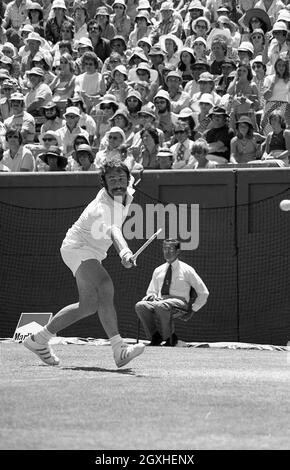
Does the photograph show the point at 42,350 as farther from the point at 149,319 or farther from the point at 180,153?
the point at 180,153

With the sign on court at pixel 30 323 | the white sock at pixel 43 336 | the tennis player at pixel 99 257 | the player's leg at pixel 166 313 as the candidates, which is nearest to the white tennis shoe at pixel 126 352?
the tennis player at pixel 99 257

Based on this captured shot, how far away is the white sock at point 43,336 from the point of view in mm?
10344

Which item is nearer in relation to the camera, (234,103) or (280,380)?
(280,380)

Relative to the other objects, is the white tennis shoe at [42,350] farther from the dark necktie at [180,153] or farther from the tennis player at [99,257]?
the dark necktie at [180,153]

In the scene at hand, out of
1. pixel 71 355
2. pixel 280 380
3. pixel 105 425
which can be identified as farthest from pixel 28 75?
pixel 105 425

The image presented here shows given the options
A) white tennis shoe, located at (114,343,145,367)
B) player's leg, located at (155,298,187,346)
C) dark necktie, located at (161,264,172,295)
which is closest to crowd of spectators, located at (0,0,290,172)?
dark necktie, located at (161,264,172,295)

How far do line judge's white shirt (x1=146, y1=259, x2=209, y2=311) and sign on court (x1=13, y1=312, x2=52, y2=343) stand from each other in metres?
1.51

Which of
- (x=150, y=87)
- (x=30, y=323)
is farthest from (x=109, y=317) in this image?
(x=150, y=87)

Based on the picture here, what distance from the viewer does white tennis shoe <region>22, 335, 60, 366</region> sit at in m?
10.5

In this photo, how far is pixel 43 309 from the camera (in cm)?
1599

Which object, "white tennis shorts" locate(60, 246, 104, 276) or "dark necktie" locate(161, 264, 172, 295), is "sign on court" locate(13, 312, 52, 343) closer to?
"dark necktie" locate(161, 264, 172, 295)

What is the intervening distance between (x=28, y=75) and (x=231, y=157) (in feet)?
16.4

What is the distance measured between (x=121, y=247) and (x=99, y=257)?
26.6 inches

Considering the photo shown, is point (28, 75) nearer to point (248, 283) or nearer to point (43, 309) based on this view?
point (43, 309)
